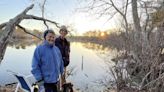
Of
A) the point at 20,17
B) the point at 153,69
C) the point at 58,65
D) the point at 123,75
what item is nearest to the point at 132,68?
the point at 123,75

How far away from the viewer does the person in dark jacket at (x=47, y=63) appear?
260 inches

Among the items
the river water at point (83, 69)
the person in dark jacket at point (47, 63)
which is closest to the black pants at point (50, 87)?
the person in dark jacket at point (47, 63)

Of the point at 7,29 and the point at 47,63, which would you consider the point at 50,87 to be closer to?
the point at 47,63

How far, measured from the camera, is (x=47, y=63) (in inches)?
264

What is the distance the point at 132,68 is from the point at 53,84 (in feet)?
→ 17.1

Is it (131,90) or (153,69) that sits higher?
(153,69)

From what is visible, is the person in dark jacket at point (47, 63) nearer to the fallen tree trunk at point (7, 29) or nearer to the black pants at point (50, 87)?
the black pants at point (50, 87)

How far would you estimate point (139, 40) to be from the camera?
11695mm

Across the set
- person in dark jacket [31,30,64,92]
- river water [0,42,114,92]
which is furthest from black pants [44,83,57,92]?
river water [0,42,114,92]

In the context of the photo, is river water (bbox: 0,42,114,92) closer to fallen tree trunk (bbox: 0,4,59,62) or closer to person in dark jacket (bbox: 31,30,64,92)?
fallen tree trunk (bbox: 0,4,59,62)

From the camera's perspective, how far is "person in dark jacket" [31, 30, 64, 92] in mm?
6613

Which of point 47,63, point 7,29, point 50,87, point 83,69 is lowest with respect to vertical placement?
point 83,69

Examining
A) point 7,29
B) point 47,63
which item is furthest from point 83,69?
point 47,63

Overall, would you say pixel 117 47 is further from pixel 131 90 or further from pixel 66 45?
pixel 66 45
